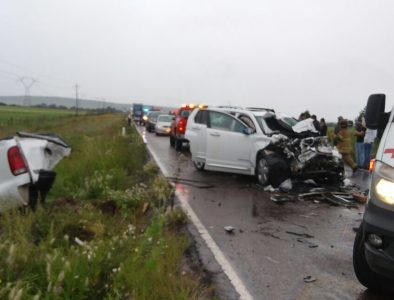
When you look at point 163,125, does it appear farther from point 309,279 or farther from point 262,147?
point 309,279

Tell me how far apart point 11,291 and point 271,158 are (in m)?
7.47

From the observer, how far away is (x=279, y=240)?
6.37 m

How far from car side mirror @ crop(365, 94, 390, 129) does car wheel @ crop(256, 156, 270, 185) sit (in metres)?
5.15

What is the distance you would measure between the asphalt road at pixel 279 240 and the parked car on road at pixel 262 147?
2.02 feet

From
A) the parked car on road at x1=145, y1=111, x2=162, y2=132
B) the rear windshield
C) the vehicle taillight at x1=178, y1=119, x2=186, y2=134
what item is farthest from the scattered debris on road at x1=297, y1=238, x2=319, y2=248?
the parked car on road at x1=145, y1=111, x2=162, y2=132

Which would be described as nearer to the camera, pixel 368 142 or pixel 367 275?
pixel 367 275

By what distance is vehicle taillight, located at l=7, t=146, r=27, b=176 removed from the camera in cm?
591

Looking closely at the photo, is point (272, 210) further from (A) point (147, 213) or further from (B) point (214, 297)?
(B) point (214, 297)

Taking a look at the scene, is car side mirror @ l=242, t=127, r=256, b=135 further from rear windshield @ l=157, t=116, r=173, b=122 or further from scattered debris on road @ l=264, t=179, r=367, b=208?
rear windshield @ l=157, t=116, r=173, b=122

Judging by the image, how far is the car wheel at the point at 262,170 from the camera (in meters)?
10.1

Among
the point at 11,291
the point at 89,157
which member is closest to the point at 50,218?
the point at 11,291

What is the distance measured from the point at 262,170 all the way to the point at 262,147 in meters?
0.53

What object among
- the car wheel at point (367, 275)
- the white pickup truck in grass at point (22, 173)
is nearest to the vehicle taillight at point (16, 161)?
the white pickup truck in grass at point (22, 173)

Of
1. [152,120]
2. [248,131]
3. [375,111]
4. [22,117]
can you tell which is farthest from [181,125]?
[22,117]
